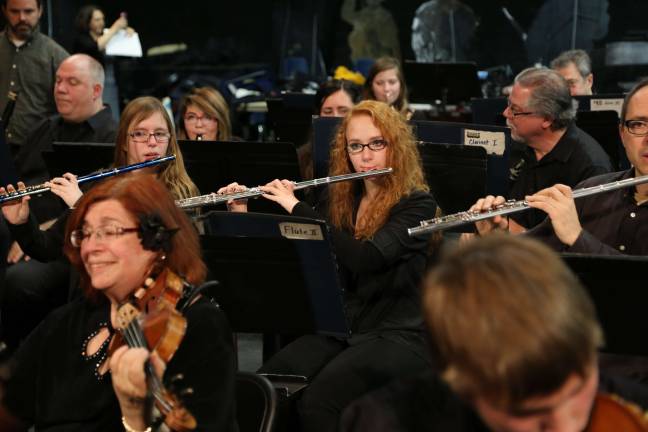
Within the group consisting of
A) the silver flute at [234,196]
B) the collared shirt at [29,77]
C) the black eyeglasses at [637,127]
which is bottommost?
Result: the silver flute at [234,196]

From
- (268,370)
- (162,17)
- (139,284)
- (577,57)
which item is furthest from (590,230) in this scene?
(162,17)

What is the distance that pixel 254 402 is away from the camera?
228 centimetres

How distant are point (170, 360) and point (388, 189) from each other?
1555 millimetres

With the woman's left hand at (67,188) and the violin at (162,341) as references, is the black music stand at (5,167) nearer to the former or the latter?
the woman's left hand at (67,188)

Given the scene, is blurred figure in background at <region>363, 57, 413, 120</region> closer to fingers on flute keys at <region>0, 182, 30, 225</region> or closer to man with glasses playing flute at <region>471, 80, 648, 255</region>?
fingers on flute keys at <region>0, 182, 30, 225</region>

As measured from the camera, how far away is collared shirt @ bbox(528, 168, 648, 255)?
2857 mm

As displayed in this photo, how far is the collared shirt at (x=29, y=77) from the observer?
580 centimetres

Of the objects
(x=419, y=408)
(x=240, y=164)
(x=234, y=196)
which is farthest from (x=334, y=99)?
(x=419, y=408)

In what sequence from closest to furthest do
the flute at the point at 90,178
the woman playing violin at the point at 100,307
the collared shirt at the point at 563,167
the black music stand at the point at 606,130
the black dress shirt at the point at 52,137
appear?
the woman playing violin at the point at 100,307, the flute at the point at 90,178, the collared shirt at the point at 563,167, the black music stand at the point at 606,130, the black dress shirt at the point at 52,137

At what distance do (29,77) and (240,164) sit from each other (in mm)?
2487

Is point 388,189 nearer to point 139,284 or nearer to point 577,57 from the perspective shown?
point 139,284

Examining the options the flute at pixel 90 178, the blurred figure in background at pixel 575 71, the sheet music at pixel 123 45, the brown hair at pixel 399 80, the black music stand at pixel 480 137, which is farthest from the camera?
the sheet music at pixel 123 45

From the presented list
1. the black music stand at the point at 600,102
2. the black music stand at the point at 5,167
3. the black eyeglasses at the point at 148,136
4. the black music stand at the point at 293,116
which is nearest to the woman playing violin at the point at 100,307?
the black eyeglasses at the point at 148,136

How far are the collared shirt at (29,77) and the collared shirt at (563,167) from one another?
10.2ft
